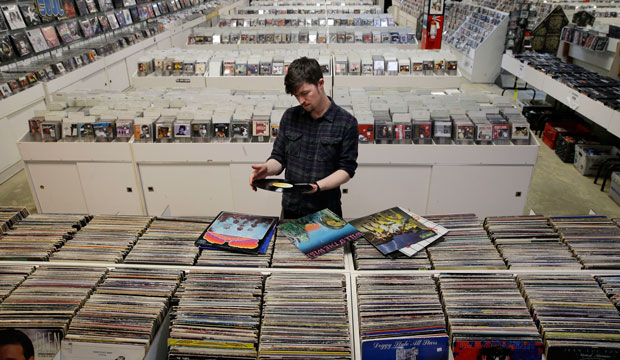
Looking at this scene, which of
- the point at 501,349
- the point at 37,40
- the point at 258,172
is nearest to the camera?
the point at 501,349

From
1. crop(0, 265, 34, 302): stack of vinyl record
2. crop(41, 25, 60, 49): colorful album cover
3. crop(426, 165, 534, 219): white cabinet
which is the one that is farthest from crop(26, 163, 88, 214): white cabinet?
crop(41, 25, 60, 49): colorful album cover

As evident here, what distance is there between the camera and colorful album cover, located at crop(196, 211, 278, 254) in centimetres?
223

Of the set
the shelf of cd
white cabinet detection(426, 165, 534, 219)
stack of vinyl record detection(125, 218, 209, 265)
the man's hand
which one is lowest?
white cabinet detection(426, 165, 534, 219)

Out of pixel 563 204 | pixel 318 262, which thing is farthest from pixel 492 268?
pixel 563 204

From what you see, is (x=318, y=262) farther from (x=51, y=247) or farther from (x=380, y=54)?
(x=380, y=54)

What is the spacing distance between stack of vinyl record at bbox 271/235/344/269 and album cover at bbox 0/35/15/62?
705 centimetres

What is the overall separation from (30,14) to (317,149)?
754 cm

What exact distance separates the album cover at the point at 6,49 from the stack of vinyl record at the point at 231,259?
6.81m

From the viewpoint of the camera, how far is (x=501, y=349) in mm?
1730

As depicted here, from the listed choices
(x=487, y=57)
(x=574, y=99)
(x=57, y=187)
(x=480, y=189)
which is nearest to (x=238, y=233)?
(x=480, y=189)

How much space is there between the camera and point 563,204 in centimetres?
542

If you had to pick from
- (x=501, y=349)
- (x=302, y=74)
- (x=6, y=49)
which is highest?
(x=302, y=74)

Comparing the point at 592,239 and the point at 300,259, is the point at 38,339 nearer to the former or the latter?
the point at 300,259

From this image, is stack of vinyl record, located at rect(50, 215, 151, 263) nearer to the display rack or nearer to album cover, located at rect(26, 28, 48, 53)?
album cover, located at rect(26, 28, 48, 53)
